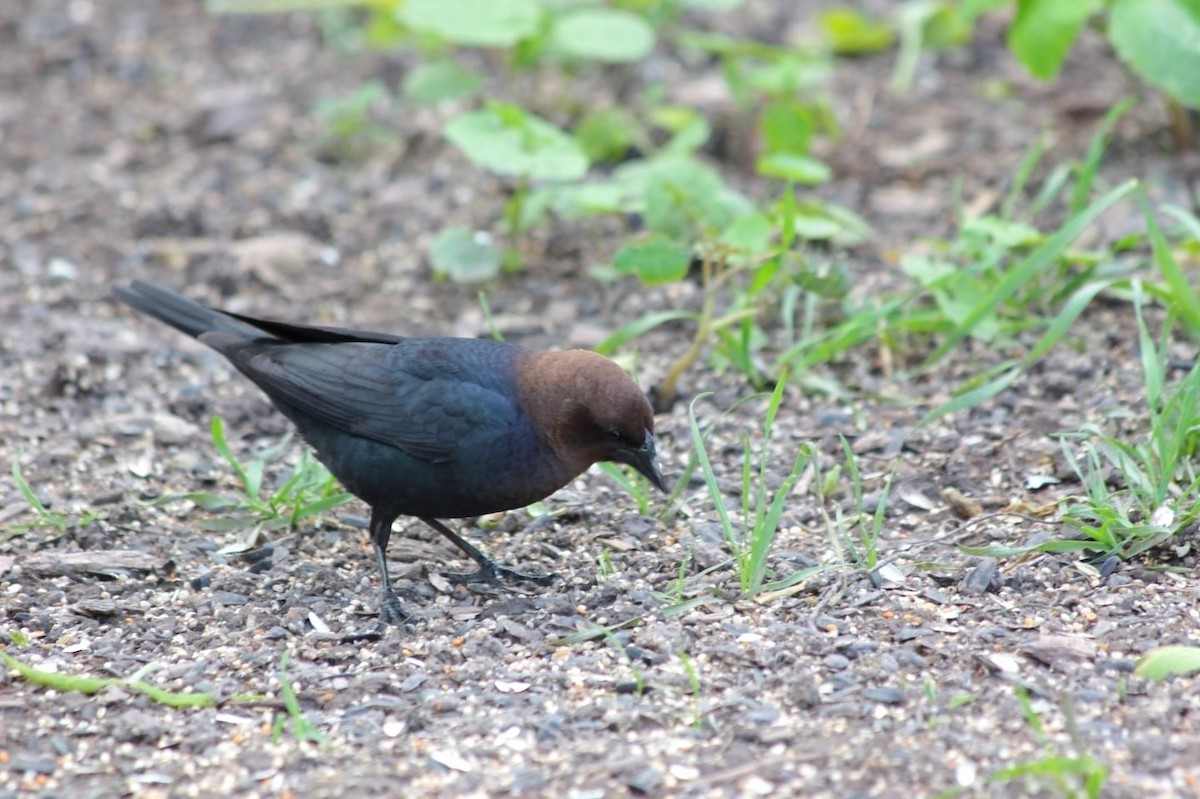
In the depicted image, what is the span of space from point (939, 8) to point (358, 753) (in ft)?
18.1

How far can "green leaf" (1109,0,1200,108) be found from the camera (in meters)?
5.74

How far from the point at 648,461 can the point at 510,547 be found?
606 mm

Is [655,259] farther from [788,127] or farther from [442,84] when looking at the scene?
[442,84]

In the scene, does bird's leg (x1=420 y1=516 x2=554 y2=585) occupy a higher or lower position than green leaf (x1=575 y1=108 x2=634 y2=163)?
lower

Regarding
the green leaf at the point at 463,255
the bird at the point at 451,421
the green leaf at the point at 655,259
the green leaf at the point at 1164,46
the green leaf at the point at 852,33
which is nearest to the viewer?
the bird at the point at 451,421

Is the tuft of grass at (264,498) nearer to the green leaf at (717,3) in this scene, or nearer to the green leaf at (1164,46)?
the green leaf at (717,3)

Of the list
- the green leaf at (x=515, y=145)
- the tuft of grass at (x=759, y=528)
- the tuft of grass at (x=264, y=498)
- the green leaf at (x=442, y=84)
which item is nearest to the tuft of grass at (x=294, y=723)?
the tuft of grass at (x=264, y=498)

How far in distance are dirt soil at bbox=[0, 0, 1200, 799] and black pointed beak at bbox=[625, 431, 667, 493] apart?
0.23 meters

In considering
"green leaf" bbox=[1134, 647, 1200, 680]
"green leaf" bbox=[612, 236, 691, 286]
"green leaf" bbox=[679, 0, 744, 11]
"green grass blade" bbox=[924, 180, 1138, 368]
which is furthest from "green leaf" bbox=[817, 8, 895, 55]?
"green leaf" bbox=[1134, 647, 1200, 680]

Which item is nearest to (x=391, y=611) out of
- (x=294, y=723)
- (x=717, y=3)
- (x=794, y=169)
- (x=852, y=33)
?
(x=294, y=723)

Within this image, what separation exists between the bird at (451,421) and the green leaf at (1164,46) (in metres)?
2.77

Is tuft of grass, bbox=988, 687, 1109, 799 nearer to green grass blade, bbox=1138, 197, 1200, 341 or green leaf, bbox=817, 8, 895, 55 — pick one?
green grass blade, bbox=1138, 197, 1200, 341

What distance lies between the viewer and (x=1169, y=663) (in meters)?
3.40

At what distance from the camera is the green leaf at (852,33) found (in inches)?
312
